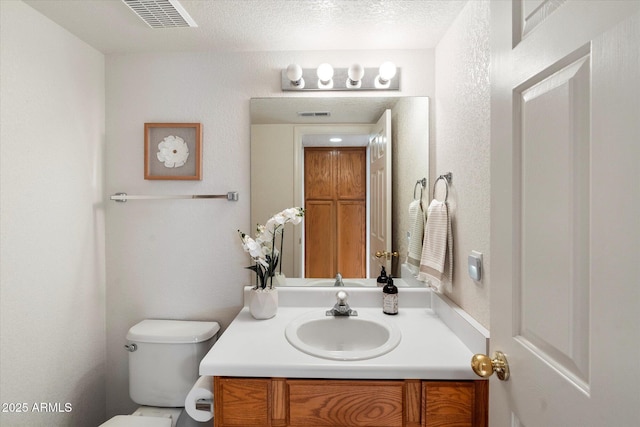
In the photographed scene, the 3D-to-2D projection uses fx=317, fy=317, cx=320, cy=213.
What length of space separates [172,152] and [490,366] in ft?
5.40

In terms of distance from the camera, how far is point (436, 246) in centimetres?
141

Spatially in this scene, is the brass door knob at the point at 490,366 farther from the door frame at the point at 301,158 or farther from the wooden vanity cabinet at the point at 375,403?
the door frame at the point at 301,158

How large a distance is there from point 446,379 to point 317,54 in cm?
156

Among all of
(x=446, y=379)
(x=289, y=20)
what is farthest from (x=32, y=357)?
(x=289, y=20)

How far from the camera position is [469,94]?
3.96 feet

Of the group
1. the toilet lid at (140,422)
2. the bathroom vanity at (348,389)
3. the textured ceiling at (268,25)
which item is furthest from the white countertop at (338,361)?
the textured ceiling at (268,25)

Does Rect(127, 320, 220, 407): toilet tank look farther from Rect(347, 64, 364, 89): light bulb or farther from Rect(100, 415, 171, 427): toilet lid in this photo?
Rect(347, 64, 364, 89): light bulb

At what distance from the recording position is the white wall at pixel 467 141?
3.60 feet

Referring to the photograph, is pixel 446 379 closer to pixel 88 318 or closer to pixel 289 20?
pixel 289 20

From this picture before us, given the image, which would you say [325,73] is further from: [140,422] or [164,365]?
[140,422]

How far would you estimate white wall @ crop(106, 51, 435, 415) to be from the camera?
166cm

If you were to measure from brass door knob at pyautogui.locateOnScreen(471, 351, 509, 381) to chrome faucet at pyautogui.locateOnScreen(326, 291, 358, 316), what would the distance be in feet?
2.51

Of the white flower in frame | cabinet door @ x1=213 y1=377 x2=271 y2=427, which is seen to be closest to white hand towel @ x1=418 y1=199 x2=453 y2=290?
cabinet door @ x1=213 y1=377 x2=271 y2=427

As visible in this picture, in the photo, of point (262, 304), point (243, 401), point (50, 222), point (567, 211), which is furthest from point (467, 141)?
point (50, 222)
